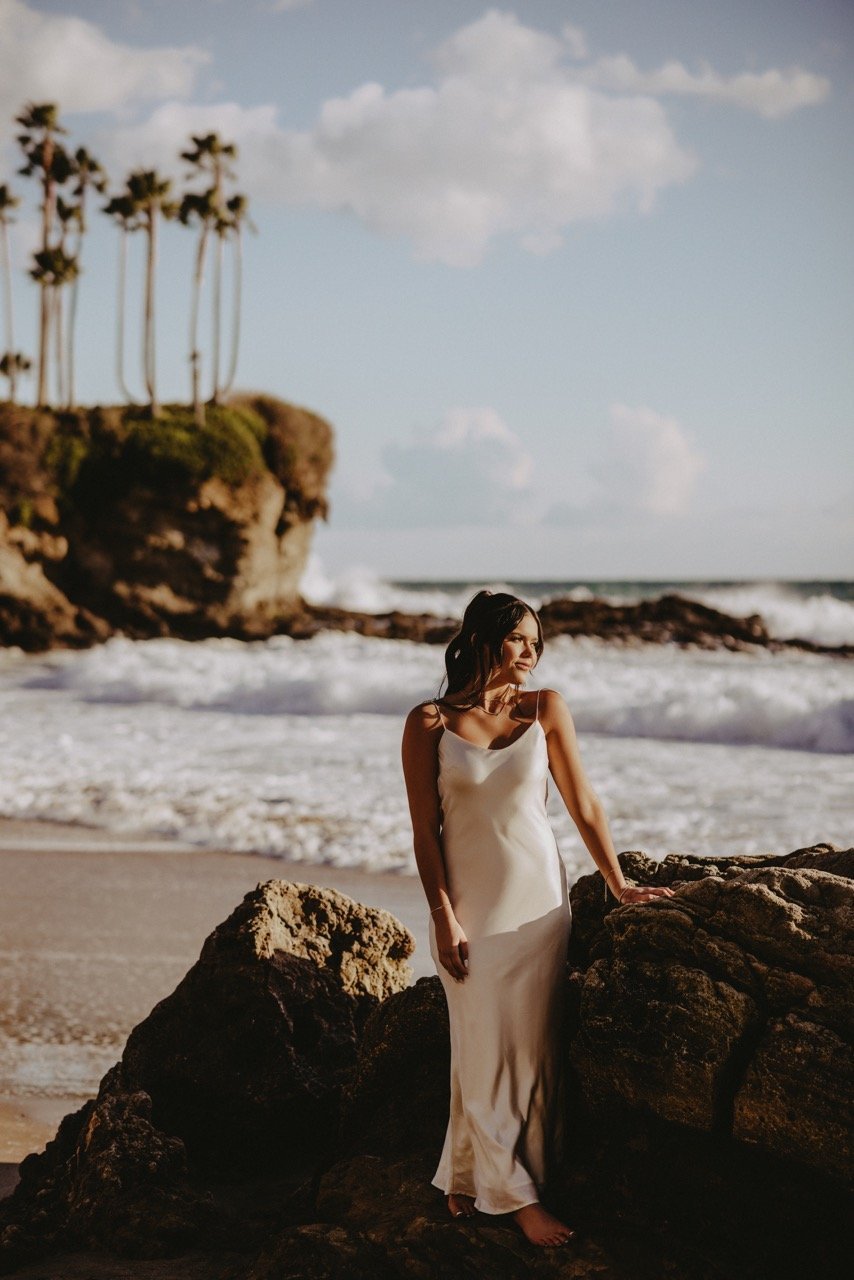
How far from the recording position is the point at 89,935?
691cm

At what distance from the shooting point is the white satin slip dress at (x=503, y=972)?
10.1 ft

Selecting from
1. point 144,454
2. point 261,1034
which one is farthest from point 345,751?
point 144,454

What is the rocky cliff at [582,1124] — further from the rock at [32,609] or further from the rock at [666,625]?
the rock at [666,625]

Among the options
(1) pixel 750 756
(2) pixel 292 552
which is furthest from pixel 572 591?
(1) pixel 750 756

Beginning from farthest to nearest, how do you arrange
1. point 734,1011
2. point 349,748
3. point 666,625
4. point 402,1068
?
point 666,625
point 349,748
point 402,1068
point 734,1011

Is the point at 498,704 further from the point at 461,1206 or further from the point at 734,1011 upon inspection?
the point at 461,1206

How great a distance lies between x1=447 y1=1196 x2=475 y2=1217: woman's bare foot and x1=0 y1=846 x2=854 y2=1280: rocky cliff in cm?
3

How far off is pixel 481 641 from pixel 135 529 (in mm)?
31211

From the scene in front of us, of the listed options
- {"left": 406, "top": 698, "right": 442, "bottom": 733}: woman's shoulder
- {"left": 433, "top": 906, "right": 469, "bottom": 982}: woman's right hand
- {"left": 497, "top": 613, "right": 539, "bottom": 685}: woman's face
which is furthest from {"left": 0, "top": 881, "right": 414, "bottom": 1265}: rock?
{"left": 497, "top": 613, "right": 539, "bottom": 685}: woman's face

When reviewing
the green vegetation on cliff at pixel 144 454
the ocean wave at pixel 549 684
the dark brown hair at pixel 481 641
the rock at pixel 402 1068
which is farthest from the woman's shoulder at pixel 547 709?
the green vegetation on cliff at pixel 144 454

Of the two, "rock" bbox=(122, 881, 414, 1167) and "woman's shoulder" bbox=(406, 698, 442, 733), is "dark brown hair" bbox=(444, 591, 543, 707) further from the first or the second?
"rock" bbox=(122, 881, 414, 1167)

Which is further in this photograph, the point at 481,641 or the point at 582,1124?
the point at 481,641

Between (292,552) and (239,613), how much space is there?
342cm

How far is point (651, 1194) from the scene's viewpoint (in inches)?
113
